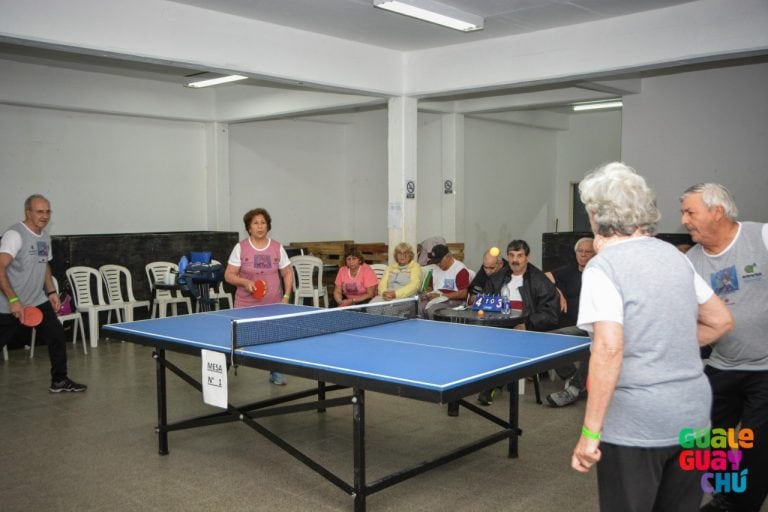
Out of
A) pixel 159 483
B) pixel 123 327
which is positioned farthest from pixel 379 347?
pixel 123 327

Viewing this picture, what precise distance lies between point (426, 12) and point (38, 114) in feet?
19.3

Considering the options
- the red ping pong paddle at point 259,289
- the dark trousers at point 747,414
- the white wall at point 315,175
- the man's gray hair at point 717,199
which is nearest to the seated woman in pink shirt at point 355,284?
the red ping pong paddle at point 259,289

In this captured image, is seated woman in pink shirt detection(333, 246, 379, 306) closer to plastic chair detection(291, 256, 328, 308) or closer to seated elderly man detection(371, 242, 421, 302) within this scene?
seated elderly man detection(371, 242, 421, 302)

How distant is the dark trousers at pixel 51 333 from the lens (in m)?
6.14

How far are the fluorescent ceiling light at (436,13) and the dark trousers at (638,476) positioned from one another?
4824mm

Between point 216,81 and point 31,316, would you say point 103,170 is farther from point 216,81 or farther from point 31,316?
point 31,316

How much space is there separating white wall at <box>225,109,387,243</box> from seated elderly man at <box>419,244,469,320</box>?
540cm

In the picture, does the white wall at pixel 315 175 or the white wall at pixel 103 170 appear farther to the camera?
the white wall at pixel 315 175

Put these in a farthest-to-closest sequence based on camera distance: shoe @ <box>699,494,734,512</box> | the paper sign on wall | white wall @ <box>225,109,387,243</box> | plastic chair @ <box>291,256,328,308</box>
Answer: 1. white wall @ <box>225,109,387,243</box>
2. plastic chair @ <box>291,256,328,308</box>
3. the paper sign on wall
4. shoe @ <box>699,494,734,512</box>

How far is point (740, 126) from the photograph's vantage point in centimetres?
891

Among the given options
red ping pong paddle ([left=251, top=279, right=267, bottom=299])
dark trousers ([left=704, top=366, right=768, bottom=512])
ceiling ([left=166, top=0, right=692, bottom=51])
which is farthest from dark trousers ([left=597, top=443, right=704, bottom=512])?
ceiling ([left=166, top=0, right=692, bottom=51])

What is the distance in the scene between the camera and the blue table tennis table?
A: 333 centimetres

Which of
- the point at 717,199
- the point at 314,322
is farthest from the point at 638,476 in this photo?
the point at 314,322

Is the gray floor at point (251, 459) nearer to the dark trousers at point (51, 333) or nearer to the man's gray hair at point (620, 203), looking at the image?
the dark trousers at point (51, 333)
